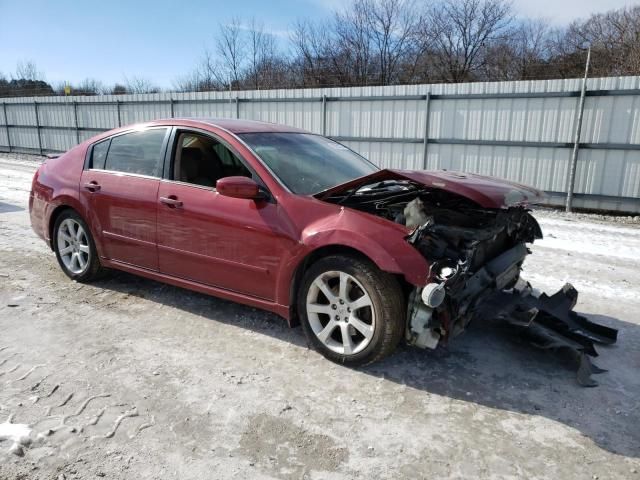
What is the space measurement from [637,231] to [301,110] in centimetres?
860

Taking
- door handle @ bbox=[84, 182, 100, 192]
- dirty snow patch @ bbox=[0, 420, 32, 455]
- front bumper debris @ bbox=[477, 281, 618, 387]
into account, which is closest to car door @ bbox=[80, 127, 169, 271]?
door handle @ bbox=[84, 182, 100, 192]

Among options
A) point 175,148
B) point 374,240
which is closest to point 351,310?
point 374,240

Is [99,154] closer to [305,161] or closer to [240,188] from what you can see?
[240,188]

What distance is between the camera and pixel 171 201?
3910 mm

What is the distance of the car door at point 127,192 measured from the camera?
4.12 metres

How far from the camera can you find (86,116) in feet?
62.0

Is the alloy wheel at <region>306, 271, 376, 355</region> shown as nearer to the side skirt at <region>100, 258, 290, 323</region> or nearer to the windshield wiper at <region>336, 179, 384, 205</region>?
the side skirt at <region>100, 258, 290, 323</region>

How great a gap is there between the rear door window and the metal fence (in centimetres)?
823

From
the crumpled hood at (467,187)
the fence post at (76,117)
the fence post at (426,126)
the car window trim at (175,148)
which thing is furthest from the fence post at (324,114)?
the fence post at (76,117)

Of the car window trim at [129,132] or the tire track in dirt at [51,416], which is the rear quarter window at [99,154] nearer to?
the car window trim at [129,132]

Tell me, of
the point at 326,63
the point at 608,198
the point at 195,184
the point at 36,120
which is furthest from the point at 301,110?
the point at 326,63

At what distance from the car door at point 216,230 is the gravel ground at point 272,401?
0.46 metres

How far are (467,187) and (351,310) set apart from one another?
1.12 metres

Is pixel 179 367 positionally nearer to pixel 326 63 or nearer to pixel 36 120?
pixel 36 120
